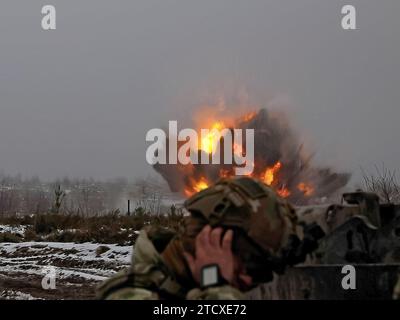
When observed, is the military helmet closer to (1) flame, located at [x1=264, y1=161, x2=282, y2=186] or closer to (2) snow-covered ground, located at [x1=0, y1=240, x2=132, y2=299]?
(2) snow-covered ground, located at [x1=0, y1=240, x2=132, y2=299]

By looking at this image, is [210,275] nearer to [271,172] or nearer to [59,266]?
[271,172]

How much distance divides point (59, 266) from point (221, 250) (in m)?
9.85

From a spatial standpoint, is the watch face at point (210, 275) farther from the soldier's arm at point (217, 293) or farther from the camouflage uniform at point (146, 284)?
the camouflage uniform at point (146, 284)

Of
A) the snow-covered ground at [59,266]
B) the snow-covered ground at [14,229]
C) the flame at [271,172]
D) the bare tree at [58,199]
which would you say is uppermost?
the flame at [271,172]

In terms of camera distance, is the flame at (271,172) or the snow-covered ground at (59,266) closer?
the snow-covered ground at (59,266)

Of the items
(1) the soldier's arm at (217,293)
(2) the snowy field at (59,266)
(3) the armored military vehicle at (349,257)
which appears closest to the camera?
(1) the soldier's arm at (217,293)

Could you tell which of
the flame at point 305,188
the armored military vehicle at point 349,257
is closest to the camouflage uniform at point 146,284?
the armored military vehicle at point 349,257

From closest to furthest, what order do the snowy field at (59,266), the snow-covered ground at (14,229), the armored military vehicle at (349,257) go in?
the armored military vehicle at (349,257), the snowy field at (59,266), the snow-covered ground at (14,229)

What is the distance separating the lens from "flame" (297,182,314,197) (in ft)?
32.7

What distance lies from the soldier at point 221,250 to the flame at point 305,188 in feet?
26.6

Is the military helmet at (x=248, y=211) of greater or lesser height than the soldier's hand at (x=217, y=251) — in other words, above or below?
above

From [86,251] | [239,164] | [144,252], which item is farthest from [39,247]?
[144,252]

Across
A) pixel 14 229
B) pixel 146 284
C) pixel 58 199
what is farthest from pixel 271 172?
pixel 58 199

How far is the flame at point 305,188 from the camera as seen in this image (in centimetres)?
997
